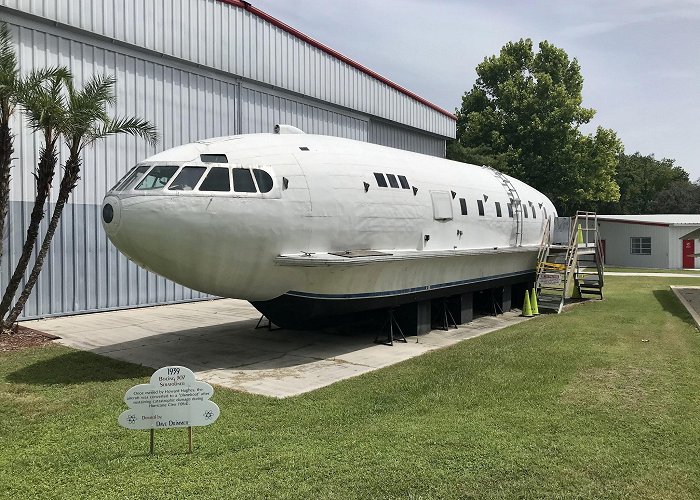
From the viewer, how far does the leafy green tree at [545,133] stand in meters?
42.7

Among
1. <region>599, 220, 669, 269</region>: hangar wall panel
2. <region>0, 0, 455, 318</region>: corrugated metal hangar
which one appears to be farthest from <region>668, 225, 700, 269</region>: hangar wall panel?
<region>0, 0, 455, 318</region>: corrugated metal hangar

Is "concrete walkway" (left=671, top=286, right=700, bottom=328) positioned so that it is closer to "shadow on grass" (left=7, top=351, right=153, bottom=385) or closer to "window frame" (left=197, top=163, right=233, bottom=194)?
"window frame" (left=197, top=163, right=233, bottom=194)

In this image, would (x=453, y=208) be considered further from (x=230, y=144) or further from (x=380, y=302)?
(x=230, y=144)

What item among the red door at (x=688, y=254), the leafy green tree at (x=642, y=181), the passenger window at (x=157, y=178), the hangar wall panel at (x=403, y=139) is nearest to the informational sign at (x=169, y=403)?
the passenger window at (x=157, y=178)

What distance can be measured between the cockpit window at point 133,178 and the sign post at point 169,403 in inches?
163

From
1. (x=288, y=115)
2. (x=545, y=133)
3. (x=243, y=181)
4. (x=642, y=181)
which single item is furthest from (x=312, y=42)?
(x=642, y=181)

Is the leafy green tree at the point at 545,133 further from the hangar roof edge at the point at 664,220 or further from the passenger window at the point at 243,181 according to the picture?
the passenger window at the point at 243,181

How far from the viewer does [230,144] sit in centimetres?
951

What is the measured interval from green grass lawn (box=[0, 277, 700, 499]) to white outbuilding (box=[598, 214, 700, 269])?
3402 centimetres

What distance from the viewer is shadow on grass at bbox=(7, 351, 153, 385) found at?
27.9 ft

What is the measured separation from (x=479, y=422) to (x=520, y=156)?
40093 millimetres

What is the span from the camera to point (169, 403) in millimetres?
5555

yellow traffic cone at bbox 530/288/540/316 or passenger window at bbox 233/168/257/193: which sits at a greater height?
passenger window at bbox 233/168/257/193

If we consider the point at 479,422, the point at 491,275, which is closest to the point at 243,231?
the point at 479,422
